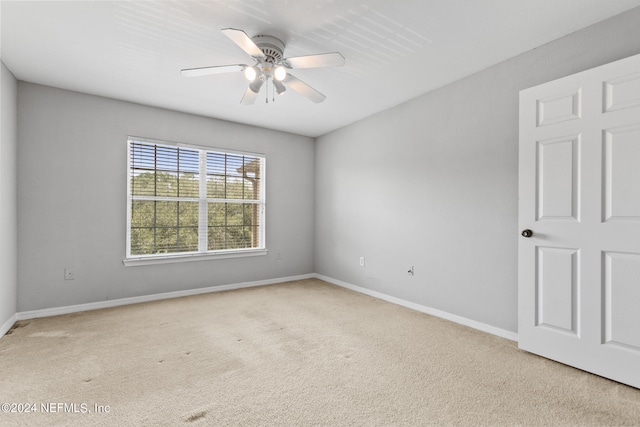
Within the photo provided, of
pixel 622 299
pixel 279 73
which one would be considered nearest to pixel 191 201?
pixel 279 73

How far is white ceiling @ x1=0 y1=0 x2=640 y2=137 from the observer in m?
1.97

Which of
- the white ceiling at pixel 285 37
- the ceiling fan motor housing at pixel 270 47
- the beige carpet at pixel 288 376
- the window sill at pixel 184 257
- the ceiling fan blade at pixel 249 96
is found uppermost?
the white ceiling at pixel 285 37

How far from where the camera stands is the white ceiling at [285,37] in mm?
1971

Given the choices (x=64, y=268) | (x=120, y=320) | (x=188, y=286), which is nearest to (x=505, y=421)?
(x=120, y=320)

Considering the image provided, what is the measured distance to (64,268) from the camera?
324 cm

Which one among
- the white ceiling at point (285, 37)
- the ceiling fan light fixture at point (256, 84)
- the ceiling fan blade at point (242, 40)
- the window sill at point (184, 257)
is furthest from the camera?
the window sill at point (184, 257)

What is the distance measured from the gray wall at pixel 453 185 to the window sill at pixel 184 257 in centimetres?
142

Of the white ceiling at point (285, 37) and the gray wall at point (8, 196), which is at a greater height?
the white ceiling at point (285, 37)

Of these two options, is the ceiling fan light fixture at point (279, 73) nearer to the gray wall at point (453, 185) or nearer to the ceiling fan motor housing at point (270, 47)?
the ceiling fan motor housing at point (270, 47)

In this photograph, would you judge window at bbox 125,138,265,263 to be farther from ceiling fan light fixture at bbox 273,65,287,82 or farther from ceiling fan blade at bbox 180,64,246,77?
ceiling fan light fixture at bbox 273,65,287,82

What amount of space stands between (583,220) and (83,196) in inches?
184

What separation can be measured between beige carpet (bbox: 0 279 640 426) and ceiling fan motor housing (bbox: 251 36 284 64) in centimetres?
230

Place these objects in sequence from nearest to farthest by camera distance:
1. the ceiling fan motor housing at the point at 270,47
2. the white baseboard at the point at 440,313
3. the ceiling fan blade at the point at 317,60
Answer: the ceiling fan blade at the point at 317,60 < the ceiling fan motor housing at the point at 270,47 < the white baseboard at the point at 440,313

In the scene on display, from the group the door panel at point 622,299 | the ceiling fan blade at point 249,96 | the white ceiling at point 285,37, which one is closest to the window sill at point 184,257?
the white ceiling at point 285,37
